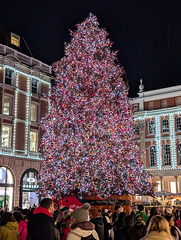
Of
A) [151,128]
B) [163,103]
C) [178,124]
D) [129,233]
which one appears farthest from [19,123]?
[129,233]

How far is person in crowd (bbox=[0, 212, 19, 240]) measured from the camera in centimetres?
589

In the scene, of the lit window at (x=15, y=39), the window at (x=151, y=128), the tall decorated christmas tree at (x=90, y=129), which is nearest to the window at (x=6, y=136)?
the tall decorated christmas tree at (x=90, y=129)

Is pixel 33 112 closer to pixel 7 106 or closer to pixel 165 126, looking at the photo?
pixel 7 106

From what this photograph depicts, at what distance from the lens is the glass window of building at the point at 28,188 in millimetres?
27406

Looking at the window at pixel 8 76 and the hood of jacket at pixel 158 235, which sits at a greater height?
the window at pixel 8 76

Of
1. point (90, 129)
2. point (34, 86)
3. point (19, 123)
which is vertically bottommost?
point (90, 129)

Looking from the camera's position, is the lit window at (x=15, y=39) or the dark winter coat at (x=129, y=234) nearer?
the dark winter coat at (x=129, y=234)

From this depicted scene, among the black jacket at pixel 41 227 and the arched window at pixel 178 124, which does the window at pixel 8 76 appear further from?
the black jacket at pixel 41 227

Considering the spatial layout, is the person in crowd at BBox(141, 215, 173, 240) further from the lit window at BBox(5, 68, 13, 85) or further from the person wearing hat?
the lit window at BBox(5, 68, 13, 85)

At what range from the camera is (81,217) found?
442 cm

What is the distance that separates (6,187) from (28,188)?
240cm

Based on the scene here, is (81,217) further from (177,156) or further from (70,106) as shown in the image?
(177,156)

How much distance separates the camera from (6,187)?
26.0 metres

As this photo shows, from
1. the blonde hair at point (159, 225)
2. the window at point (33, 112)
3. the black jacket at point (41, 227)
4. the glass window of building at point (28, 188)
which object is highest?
the window at point (33, 112)
